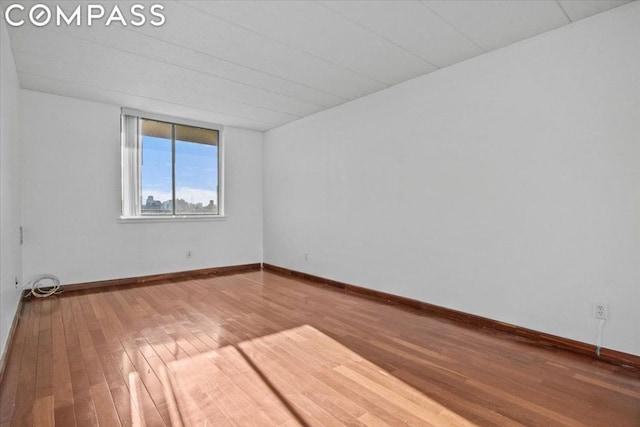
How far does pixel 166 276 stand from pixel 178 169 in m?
1.67

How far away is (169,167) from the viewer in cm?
509

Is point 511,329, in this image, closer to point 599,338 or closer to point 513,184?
point 599,338

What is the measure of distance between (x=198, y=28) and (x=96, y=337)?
263 cm

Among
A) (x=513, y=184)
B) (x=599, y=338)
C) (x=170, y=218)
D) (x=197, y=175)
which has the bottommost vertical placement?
(x=599, y=338)

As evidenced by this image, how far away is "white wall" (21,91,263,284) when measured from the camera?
3949 mm

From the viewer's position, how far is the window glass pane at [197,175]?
5.21 meters

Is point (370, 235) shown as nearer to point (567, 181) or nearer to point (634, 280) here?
point (567, 181)

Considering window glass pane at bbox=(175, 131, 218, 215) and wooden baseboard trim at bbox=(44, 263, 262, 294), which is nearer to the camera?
wooden baseboard trim at bbox=(44, 263, 262, 294)

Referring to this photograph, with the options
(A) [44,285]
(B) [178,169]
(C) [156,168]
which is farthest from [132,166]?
(A) [44,285]

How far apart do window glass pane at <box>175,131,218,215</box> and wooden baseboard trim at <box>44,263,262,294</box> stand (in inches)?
38.4

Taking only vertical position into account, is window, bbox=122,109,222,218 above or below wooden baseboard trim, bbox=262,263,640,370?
above

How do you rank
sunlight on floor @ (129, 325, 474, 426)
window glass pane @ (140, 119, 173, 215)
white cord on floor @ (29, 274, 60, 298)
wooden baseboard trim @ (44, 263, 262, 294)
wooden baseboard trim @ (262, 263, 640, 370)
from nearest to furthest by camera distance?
sunlight on floor @ (129, 325, 474, 426), wooden baseboard trim @ (262, 263, 640, 370), white cord on floor @ (29, 274, 60, 298), wooden baseboard trim @ (44, 263, 262, 294), window glass pane @ (140, 119, 173, 215)

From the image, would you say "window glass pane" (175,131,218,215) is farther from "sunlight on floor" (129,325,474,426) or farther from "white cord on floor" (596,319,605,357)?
"white cord on floor" (596,319,605,357)

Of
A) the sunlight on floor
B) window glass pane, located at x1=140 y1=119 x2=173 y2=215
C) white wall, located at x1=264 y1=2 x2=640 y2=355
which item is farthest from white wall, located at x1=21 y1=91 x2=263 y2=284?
the sunlight on floor
